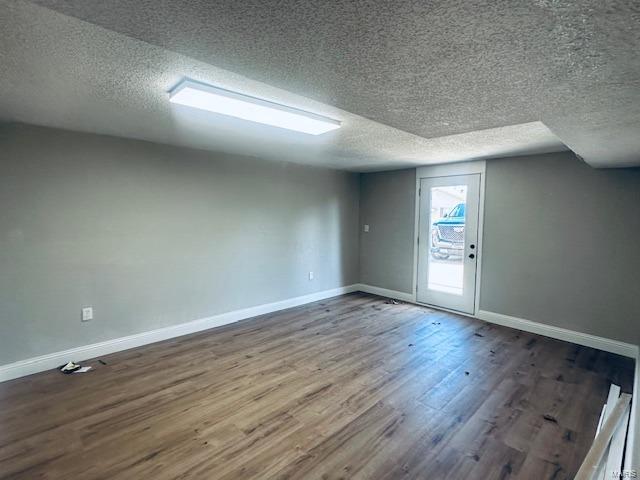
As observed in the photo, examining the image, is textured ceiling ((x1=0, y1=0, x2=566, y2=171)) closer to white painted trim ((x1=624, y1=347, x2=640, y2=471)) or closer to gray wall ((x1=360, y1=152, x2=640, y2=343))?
gray wall ((x1=360, y1=152, x2=640, y2=343))

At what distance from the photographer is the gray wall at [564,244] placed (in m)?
3.56

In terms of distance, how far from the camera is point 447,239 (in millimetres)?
5059

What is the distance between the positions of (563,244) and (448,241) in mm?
1477

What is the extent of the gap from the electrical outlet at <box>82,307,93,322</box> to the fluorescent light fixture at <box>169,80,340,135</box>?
2466mm

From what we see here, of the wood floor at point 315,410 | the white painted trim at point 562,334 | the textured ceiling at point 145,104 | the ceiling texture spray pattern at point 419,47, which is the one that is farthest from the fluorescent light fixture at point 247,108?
the white painted trim at point 562,334

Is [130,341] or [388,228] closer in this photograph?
[130,341]

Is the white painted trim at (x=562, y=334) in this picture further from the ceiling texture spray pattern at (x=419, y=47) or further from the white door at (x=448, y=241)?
the ceiling texture spray pattern at (x=419, y=47)

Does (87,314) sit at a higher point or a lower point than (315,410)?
higher

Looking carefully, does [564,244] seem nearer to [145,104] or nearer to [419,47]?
[419,47]

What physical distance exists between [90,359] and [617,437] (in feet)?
14.8

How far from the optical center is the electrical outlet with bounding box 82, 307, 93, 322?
3.31 m

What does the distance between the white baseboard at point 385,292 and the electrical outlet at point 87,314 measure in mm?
4390

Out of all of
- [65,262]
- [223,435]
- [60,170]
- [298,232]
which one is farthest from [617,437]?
[60,170]

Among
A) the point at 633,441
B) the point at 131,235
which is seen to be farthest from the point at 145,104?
the point at 633,441
